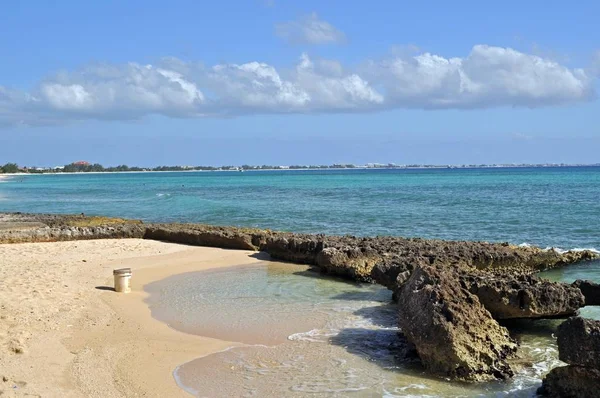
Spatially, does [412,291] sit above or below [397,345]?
above

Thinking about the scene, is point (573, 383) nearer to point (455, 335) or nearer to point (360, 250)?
point (455, 335)

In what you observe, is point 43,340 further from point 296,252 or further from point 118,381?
point 296,252

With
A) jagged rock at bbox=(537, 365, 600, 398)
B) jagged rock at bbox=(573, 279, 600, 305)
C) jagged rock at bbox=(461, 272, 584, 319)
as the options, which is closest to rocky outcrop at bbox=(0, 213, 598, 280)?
jagged rock at bbox=(573, 279, 600, 305)

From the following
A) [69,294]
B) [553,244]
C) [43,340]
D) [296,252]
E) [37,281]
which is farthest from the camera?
[553,244]

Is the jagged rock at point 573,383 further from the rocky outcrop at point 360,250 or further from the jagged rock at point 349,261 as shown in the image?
the jagged rock at point 349,261

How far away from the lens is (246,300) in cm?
1262

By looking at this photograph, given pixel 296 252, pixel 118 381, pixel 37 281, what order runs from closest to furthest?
1. pixel 118 381
2. pixel 37 281
3. pixel 296 252

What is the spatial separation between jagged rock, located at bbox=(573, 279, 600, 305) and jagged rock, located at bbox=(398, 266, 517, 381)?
324 centimetres

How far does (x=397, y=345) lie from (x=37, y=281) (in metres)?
8.36

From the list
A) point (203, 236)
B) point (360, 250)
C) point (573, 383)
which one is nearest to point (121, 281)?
point (360, 250)

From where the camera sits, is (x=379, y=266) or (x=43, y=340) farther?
(x=379, y=266)

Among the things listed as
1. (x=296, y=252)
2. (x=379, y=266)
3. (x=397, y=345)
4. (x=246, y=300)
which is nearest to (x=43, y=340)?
(x=246, y=300)

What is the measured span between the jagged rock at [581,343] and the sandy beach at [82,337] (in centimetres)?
473

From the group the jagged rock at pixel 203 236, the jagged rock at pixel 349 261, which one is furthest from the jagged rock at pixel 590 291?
the jagged rock at pixel 203 236
